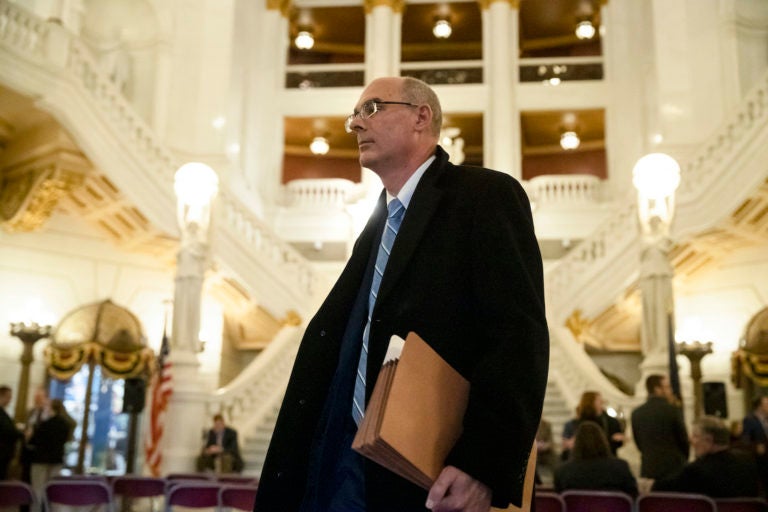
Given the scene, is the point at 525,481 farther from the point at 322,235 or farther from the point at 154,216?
the point at 322,235

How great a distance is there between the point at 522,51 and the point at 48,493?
66.2 feet

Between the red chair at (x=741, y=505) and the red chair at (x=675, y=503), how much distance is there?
0.13 meters

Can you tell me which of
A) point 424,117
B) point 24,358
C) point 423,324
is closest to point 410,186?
point 424,117

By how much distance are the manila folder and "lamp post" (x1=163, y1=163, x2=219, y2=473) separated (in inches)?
310

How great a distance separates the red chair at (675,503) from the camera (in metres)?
4.12

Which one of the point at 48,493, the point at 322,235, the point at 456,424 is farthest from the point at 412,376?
the point at 322,235

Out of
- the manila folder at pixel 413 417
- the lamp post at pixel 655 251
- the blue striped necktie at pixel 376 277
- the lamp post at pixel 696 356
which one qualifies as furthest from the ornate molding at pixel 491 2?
the manila folder at pixel 413 417

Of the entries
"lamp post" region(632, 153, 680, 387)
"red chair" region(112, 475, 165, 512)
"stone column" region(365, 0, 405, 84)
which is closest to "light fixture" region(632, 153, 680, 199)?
"lamp post" region(632, 153, 680, 387)

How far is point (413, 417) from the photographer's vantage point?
4.48 feet

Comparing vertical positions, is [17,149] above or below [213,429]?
above

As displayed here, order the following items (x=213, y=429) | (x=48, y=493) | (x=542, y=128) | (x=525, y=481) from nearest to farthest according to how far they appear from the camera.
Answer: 1. (x=525, y=481)
2. (x=48, y=493)
3. (x=213, y=429)
4. (x=542, y=128)

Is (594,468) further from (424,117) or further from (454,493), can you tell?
(454,493)

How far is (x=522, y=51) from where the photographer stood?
23094 mm

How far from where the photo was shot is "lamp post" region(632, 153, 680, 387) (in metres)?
8.27
